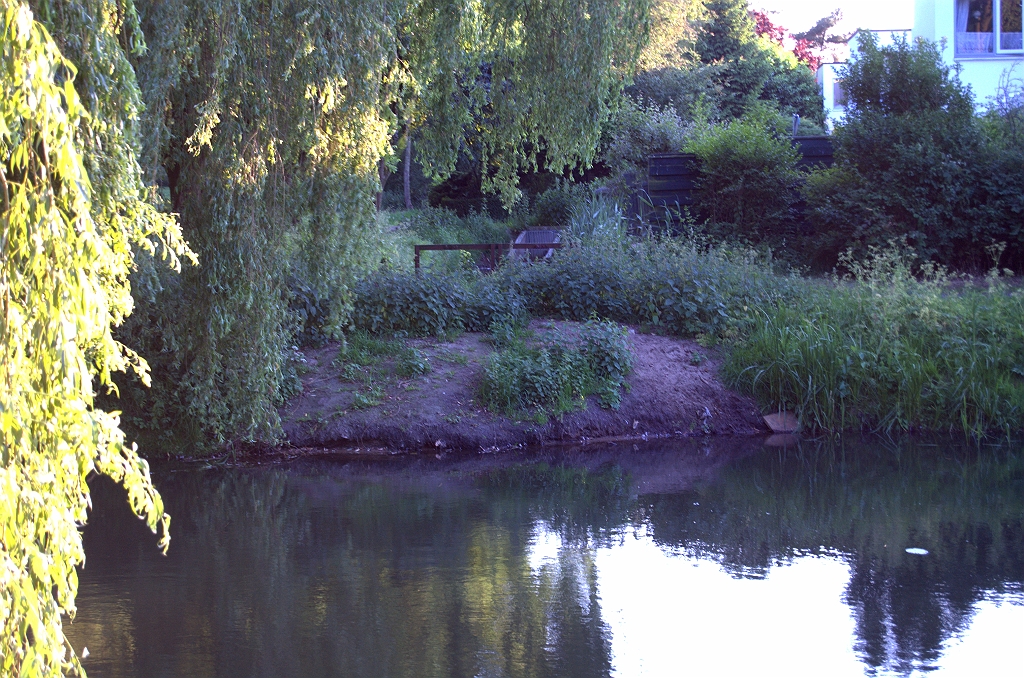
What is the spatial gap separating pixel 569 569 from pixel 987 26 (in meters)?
20.4

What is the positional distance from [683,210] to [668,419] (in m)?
6.09

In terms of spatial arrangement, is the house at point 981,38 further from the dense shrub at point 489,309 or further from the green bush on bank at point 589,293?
the dense shrub at point 489,309

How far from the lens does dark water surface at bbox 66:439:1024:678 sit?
5895mm

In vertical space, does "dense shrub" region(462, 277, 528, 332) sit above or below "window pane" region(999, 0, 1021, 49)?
below

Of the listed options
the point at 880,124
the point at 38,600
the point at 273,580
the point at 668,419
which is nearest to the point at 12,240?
the point at 38,600

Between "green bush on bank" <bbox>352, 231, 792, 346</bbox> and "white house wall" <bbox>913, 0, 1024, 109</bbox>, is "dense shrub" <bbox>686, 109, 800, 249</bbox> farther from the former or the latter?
"white house wall" <bbox>913, 0, 1024, 109</bbox>

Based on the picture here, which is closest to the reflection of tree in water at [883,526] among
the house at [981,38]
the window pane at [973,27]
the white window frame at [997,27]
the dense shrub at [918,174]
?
the dense shrub at [918,174]

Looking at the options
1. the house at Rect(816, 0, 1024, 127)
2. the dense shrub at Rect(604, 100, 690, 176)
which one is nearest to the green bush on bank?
the dense shrub at Rect(604, 100, 690, 176)

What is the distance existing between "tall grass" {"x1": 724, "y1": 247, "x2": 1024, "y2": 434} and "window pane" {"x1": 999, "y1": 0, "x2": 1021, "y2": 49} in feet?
38.6

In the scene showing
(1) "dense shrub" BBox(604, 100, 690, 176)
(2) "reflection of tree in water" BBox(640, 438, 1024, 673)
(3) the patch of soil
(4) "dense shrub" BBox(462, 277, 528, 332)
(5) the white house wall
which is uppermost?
(5) the white house wall

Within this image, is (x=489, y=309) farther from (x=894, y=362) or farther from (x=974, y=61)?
(x=974, y=61)

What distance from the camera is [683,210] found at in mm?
17500

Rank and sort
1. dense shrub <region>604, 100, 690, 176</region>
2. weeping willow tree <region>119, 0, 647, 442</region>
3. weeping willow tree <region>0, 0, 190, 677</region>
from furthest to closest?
dense shrub <region>604, 100, 690, 176</region>
weeping willow tree <region>119, 0, 647, 442</region>
weeping willow tree <region>0, 0, 190, 677</region>

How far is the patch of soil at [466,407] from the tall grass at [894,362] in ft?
1.96
